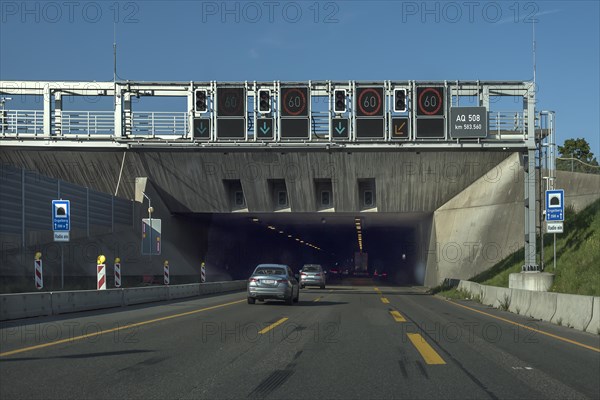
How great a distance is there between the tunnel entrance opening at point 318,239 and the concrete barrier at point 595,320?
92.5 ft

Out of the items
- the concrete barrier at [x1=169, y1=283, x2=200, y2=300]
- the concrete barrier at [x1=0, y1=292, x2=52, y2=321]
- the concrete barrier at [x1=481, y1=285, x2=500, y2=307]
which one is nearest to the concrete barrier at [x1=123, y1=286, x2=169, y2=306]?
the concrete barrier at [x1=169, y1=283, x2=200, y2=300]

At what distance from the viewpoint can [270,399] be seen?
7.11 meters

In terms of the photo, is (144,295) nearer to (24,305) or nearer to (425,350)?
(24,305)

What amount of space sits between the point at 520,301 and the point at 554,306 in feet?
12.4

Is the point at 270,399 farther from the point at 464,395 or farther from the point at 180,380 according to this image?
the point at 464,395

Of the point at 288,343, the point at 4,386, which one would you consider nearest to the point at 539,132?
the point at 288,343

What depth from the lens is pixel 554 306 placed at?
1733 centimetres

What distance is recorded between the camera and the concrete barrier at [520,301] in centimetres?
2019

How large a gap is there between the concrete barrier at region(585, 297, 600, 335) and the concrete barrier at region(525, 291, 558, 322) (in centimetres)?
274

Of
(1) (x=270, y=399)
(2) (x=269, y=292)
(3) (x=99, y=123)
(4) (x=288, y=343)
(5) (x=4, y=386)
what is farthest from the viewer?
(3) (x=99, y=123)

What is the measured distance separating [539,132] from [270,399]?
25380 millimetres

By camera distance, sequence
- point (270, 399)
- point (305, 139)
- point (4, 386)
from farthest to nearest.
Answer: point (305, 139) → point (4, 386) → point (270, 399)

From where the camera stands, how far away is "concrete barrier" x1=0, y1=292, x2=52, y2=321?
52.6 ft

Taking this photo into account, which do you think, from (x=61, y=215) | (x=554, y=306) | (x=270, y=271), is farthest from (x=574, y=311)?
(x=61, y=215)
